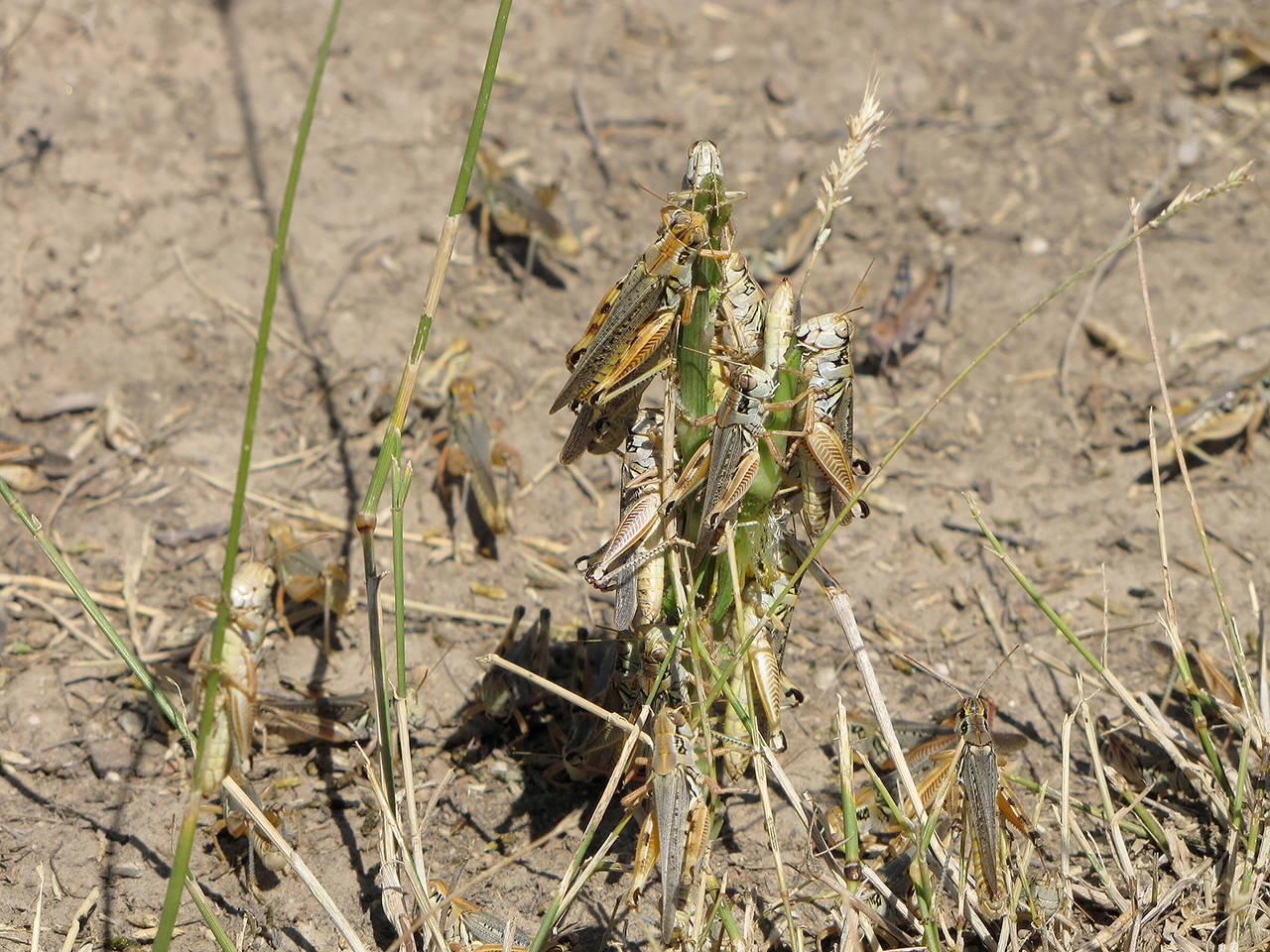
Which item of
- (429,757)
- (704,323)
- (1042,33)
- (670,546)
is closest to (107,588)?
(429,757)

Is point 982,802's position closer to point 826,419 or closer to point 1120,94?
point 826,419

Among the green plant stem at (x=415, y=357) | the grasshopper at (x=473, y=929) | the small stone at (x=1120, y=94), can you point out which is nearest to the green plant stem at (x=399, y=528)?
the green plant stem at (x=415, y=357)

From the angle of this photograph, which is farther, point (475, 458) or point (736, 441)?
point (475, 458)

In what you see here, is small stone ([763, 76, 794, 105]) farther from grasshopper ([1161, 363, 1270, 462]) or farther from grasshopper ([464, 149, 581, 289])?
grasshopper ([1161, 363, 1270, 462])

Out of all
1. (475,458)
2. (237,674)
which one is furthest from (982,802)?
(475,458)

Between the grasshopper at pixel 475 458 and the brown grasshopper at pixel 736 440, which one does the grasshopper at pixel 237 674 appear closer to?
the grasshopper at pixel 475 458
